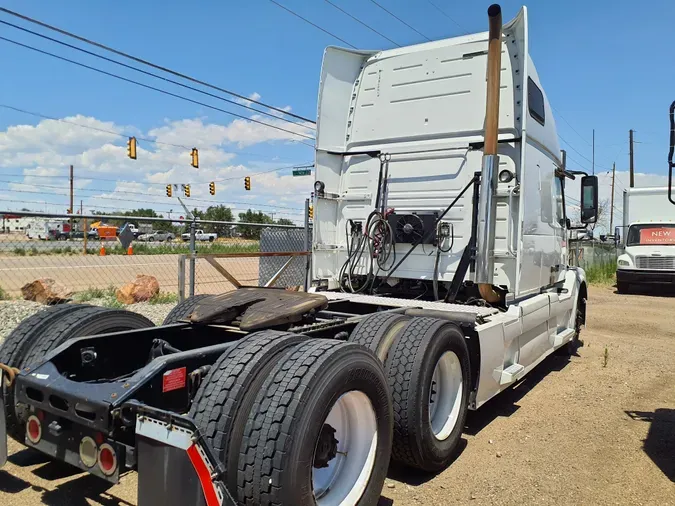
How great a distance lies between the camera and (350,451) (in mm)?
2902

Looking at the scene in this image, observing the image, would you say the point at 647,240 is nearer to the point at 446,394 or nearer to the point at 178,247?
the point at 178,247

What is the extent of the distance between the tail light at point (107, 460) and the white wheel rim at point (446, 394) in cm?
223

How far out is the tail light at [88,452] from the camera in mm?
2400

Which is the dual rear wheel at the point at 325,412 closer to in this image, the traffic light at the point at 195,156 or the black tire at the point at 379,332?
the black tire at the point at 379,332

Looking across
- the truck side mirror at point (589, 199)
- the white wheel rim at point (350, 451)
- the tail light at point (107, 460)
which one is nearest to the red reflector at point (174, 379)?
the tail light at point (107, 460)

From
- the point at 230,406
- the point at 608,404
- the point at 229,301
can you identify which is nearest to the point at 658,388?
the point at 608,404

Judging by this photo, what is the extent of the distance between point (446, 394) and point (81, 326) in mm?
2609

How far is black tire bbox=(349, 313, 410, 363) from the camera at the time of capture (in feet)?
11.9

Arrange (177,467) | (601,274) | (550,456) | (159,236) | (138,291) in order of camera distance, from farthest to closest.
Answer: (601,274) < (159,236) < (138,291) < (550,456) < (177,467)

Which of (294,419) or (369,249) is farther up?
(369,249)

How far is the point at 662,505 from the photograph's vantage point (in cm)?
337

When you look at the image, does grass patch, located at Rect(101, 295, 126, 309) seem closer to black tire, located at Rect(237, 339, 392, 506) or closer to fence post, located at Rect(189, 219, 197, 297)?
fence post, located at Rect(189, 219, 197, 297)

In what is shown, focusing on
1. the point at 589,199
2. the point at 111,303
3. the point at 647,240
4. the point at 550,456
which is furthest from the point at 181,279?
the point at 647,240

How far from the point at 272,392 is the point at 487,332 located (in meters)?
2.39
